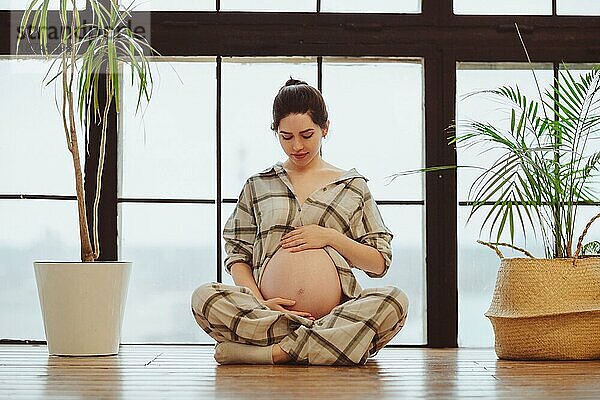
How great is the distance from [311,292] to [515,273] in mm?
692

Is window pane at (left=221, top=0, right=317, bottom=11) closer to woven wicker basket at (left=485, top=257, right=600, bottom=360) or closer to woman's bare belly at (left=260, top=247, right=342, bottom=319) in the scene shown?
woman's bare belly at (left=260, top=247, right=342, bottom=319)

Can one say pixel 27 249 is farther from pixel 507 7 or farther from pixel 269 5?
pixel 507 7

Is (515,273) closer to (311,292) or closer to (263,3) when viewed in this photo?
(311,292)

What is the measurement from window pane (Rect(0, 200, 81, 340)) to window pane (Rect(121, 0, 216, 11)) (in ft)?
2.74

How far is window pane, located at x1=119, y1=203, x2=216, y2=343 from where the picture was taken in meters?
4.01

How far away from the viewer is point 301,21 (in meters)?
4.01

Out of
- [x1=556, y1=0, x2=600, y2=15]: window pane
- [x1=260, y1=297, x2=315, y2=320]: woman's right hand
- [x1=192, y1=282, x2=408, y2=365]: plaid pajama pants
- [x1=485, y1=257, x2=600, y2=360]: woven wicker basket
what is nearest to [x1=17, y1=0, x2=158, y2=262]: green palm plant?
[x1=192, y1=282, x2=408, y2=365]: plaid pajama pants

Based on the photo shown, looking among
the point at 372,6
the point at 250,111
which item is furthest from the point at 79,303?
the point at 372,6

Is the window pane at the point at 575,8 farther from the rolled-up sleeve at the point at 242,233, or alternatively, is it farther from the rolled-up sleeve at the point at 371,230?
the rolled-up sleeve at the point at 242,233

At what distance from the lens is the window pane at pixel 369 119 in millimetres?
4039

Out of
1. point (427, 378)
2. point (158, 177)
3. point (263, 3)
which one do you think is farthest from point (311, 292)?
point (263, 3)

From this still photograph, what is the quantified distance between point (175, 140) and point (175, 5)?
540 mm

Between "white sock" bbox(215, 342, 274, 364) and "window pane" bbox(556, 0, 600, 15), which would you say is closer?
"white sock" bbox(215, 342, 274, 364)

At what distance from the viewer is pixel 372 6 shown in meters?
4.07
